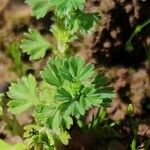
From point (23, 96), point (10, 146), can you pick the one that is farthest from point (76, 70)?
point (10, 146)

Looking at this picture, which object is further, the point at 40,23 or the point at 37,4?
the point at 40,23

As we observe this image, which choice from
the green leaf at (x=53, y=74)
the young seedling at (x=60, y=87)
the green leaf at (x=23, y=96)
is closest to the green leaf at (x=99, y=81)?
the young seedling at (x=60, y=87)

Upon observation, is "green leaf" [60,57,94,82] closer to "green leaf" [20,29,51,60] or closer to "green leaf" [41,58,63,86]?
"green leaf" [41,58,63,86]

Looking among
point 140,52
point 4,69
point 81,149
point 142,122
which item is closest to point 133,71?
point 140,52

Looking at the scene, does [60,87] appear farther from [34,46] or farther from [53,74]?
[34,46]

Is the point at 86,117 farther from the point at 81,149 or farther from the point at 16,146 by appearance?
the point at 16,146

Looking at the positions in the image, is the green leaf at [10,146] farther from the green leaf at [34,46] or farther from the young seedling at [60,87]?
the green leaf at [34,46]
